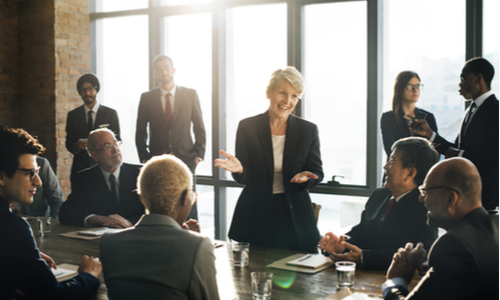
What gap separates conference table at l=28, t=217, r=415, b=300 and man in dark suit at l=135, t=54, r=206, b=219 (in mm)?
2483

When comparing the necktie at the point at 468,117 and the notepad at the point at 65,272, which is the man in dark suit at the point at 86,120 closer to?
the notepad at the point at 65,272

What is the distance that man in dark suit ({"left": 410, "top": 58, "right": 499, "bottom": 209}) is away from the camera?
→ 3.47 metres

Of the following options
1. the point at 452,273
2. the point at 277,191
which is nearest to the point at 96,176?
the point at 277,191

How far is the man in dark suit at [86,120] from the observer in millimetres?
5254

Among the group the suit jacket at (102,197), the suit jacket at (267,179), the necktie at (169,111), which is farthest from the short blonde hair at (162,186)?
the necktie at (169,111)

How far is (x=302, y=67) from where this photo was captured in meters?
5.33

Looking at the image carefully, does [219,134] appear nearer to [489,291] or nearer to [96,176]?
[96,176]

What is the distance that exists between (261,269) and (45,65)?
5100 mm

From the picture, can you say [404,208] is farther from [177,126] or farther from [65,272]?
[177,126]

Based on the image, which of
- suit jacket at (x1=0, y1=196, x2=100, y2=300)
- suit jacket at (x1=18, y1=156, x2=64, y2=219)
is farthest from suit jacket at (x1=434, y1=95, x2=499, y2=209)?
suit jacket at (x1=18, y1=156, x2=64, y2=219)

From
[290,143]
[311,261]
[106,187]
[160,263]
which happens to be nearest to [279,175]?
[290,143]

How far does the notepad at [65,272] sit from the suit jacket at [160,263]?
598 millimetres

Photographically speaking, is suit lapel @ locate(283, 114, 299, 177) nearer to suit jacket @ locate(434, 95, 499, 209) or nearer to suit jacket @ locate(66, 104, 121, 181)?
suit jacket @ locate(434, 95, 499, 209)

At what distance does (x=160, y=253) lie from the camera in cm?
152
